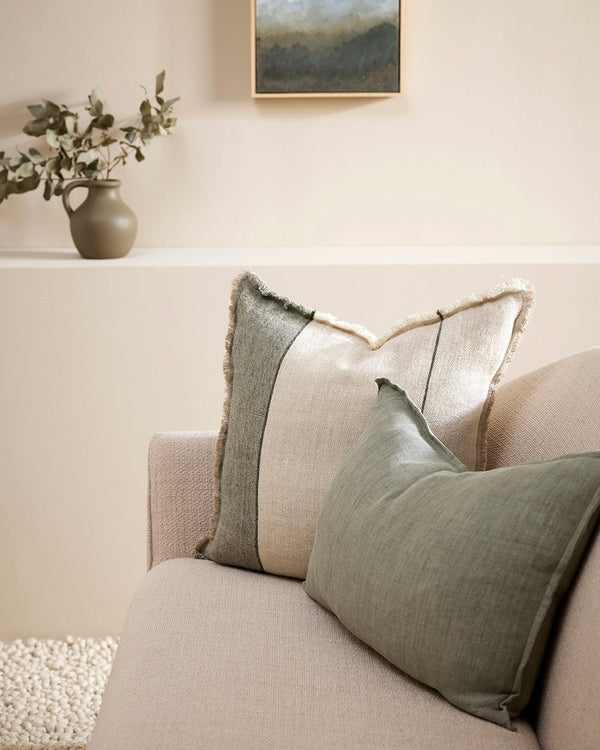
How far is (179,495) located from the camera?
1640 mm

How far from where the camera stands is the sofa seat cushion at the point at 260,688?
41.3 inches

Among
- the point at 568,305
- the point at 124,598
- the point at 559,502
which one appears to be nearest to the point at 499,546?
the point at 559,502

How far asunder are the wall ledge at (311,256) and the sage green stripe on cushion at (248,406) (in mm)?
625

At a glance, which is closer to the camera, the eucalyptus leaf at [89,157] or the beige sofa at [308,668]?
the beige sofa at [308,668]

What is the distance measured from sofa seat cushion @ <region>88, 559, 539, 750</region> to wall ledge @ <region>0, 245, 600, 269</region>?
1.03 metres

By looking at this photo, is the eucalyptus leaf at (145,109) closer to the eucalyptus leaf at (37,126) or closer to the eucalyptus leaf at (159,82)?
the eucalyptus leaf at (159,82)

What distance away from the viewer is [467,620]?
1079 mm

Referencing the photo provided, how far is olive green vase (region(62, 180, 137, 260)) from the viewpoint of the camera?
2270mm

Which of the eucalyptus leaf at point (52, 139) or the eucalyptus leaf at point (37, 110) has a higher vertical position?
the eucalyptus leaf at point (37, 110)

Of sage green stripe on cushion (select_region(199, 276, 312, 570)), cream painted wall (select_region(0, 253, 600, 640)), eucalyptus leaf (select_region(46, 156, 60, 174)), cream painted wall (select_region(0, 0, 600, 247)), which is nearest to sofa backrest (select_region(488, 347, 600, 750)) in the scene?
sage green stripe on cushion (select_region(199, 276, 312, 570))

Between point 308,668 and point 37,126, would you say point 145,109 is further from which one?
point 308,668

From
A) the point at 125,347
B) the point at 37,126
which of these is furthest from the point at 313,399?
the point at 37,126

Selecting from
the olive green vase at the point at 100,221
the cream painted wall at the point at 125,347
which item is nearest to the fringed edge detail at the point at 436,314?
the cream painted wall at the point at 125,347

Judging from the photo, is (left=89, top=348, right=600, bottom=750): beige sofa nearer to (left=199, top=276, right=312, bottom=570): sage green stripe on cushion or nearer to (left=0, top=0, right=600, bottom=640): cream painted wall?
(left=199, top=276, right=312, bottom=570): sage green stripe on cushion
